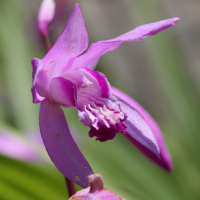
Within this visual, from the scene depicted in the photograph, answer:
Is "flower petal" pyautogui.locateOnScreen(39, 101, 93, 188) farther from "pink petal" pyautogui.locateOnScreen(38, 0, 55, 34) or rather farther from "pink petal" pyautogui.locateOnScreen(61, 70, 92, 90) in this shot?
"pink petal" pyautogui.locateOnScreen(38, 0, 55, 34)

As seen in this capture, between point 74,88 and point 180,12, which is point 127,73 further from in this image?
point 74,88

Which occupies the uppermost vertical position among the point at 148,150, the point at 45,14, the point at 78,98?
the point at 45,14

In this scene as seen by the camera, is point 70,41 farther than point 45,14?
No

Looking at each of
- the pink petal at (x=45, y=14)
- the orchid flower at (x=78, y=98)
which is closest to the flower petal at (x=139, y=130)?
the orchid flower at (x=78, y=98)

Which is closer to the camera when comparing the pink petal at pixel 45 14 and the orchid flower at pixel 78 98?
the orchid flower at pixel 78 98

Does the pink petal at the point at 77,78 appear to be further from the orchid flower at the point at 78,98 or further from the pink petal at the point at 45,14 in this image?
the pink petal at the point at 45,14

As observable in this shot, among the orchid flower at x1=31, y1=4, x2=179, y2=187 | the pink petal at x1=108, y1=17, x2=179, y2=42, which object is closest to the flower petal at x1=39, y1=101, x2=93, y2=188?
the orchid flower at x1=31, y1=4, x2=179, y2=187

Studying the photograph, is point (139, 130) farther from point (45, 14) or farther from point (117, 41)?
point (45, 14)

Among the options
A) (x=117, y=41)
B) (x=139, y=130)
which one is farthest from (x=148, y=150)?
(x=117, y=41)
